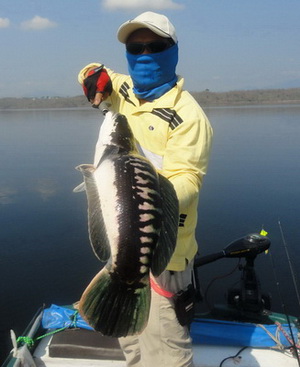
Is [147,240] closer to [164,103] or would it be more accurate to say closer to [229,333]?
[164,103]

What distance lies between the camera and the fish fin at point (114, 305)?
2.06 metres

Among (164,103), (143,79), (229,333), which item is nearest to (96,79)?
(143,79)

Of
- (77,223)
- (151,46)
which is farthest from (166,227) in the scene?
(77,223)

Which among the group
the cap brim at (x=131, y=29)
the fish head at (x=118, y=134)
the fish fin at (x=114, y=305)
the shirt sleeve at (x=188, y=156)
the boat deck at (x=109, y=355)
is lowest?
the boat deck at (x=109, y=355)

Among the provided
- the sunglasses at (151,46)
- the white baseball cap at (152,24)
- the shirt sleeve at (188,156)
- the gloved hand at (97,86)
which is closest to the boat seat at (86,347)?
the shirt sleeve at (188,156)

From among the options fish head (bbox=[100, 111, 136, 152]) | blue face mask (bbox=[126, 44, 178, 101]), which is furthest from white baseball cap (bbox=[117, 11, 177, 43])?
fish head (bbox=[100, 111, 136, 152])

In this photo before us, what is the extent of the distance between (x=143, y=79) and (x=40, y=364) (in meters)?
2.89

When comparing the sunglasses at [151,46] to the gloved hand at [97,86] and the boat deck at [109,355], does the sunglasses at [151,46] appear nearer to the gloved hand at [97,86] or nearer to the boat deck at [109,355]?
the gloved hand at [97,86]

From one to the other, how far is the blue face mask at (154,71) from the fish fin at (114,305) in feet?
4.71

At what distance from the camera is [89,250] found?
8062mm

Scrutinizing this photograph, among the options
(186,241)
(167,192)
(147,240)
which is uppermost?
(167,192)

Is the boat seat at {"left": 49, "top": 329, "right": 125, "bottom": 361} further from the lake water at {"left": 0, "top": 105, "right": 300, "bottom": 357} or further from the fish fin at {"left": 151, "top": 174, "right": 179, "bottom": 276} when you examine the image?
the fish fin at {"left": 151, "top": 174, "right": 179, "bottom": 276}

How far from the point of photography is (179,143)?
8.09ft

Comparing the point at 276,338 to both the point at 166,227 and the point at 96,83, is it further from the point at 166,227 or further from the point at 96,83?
the point at 96,83
